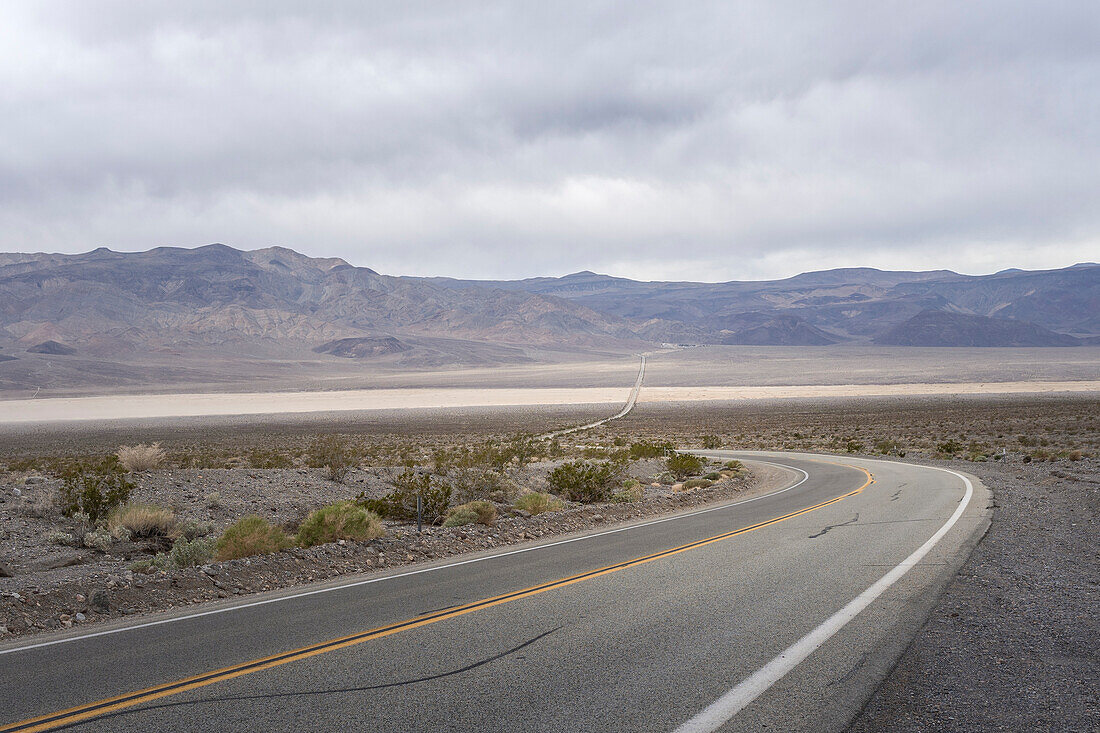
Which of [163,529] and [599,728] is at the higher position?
[599,728]

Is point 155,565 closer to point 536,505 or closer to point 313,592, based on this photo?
point 313,592

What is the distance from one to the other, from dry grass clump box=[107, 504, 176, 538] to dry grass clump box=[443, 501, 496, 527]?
5389mm

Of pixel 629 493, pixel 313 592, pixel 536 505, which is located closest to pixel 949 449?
pixel 629 493

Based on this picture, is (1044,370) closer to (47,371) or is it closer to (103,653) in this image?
(103,653)

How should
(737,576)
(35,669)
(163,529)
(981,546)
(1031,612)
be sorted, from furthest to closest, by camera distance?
(163,529), (981,546), (737,576), (1031,612), (35,669)

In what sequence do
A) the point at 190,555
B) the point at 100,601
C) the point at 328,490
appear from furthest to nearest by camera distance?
the point at 328,490
the point at 190,555
the point at 100,601

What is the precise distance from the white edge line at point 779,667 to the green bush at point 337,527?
794cm

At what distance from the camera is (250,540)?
37.5ft

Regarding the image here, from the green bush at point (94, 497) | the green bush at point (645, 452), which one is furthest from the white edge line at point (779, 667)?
the green bush at point (645, 452)

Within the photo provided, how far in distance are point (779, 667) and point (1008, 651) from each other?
6.25ft

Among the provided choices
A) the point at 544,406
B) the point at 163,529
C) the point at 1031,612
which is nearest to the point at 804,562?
the point at 1031,612

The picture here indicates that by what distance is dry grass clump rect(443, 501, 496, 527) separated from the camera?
14.4 m

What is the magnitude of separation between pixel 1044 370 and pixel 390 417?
117m

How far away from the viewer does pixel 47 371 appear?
144 metres
